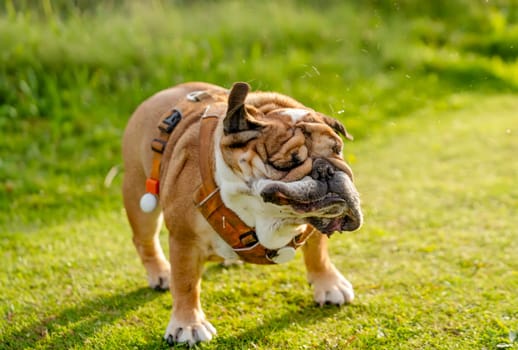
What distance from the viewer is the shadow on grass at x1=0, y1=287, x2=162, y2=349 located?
4.07m

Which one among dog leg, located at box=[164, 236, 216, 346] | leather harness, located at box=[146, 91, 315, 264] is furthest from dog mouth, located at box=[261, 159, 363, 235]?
dog leg, located at box=[164, 236, 216, 346]

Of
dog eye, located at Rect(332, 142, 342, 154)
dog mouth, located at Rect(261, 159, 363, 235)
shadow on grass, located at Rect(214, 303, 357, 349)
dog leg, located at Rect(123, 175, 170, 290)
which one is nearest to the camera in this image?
dog mouth, located at Rect(261, 159, 363, 235)

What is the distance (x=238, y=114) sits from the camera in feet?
10.1

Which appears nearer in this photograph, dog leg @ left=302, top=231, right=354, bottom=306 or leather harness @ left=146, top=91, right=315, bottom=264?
leather harness @ left=146, top=91, right=315, bottom=264

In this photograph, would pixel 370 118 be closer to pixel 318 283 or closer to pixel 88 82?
pixel 88 82

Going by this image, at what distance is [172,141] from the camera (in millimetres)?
3877

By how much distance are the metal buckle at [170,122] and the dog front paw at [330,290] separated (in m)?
1.20

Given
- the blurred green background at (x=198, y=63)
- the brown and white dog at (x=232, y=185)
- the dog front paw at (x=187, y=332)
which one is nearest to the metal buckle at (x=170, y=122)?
the brown and white dog at (x=232, y=185)

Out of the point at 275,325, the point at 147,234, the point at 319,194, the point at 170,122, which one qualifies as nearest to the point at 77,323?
the point at 147,234

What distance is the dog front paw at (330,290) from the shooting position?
4152 millimetres

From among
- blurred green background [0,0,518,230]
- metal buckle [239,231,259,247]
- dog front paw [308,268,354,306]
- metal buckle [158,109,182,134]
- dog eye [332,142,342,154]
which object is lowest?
blurred green background [0,0,518,230]

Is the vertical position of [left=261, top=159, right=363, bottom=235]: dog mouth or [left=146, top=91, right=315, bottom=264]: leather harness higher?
[left=261, top=159, right=363, bottom=235]: dog mouth

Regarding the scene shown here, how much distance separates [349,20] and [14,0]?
4536mm

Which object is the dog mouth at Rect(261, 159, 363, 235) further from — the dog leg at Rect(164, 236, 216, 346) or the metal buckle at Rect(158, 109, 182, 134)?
the metal buckle at Rect(158, 109, 182, 134)
